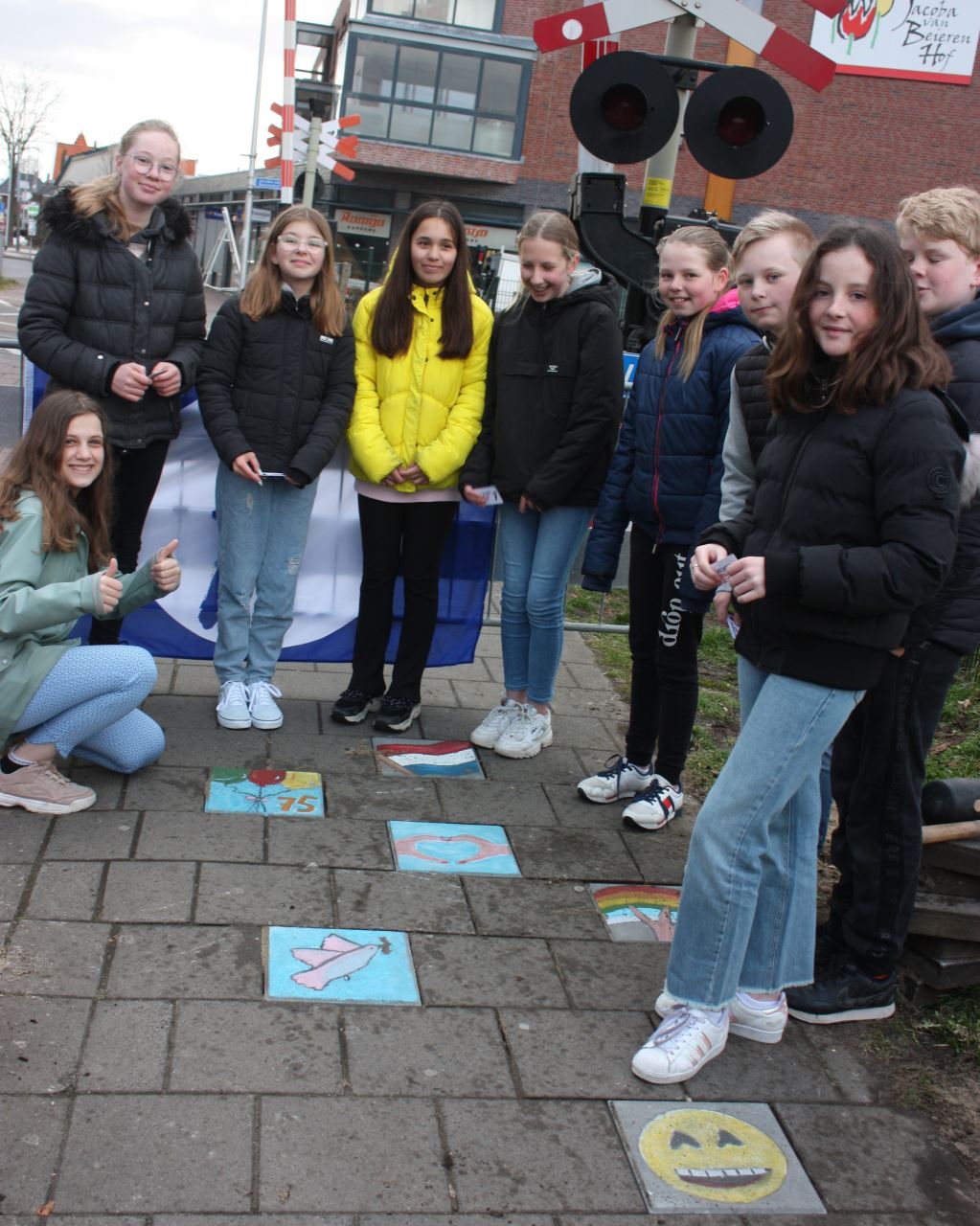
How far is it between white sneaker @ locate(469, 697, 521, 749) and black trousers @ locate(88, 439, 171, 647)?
147 centimetres

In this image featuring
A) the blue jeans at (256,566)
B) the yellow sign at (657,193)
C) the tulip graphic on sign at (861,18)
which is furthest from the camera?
the tulip graphic on sign at (861,18)

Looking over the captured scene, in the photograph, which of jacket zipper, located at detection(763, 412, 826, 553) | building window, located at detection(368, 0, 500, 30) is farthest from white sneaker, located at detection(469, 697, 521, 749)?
building window, located at detection(368, 0, 500, 30)

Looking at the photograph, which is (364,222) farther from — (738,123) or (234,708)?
(234,708)

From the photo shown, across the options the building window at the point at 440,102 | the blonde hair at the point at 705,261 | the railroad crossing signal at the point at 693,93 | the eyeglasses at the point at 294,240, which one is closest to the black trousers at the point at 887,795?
the blonde hair at the point at 705,261

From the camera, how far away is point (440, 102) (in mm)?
39281

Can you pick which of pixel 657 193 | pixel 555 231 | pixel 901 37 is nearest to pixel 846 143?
pixel 901 37

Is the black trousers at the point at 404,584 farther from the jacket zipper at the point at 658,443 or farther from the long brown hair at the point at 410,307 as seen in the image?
the jacket zipper at the point at 658,443

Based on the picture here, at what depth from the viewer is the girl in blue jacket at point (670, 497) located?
419cm

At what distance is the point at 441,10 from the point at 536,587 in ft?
127

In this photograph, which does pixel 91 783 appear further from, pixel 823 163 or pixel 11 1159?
pixel 823 163

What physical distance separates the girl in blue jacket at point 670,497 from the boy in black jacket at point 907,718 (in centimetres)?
92

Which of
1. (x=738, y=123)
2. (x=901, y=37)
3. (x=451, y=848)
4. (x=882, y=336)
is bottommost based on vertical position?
(x=451, y=848)

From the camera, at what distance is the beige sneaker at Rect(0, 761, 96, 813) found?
Result: 13.2 feet

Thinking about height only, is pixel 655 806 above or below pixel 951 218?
below
